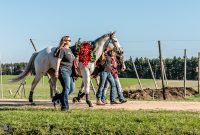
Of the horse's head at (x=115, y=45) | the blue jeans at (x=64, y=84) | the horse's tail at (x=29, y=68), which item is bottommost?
the blue jeans at (x=64, y=84)

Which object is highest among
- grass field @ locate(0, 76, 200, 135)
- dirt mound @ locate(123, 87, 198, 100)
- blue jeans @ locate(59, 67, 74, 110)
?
blue jeans @ locate(59, 67, 74, 110)

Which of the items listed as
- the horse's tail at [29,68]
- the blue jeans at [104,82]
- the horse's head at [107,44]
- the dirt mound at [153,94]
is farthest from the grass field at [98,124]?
the dirt mound at [153,94]

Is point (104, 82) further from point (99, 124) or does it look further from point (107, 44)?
point (99, 124)

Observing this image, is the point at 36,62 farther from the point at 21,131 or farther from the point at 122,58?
the point at 21,131

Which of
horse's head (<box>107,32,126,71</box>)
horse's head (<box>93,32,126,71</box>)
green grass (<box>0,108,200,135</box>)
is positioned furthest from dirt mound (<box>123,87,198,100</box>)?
green grass (<box>0,108,200,135</box>)

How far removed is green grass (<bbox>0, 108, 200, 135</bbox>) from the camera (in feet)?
34.1

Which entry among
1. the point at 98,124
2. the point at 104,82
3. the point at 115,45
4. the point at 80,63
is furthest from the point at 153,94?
the point at 98,124

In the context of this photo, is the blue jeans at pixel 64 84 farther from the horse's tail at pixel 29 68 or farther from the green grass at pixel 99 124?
the horse's tail at pixel 29 68

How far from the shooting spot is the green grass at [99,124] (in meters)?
10.4

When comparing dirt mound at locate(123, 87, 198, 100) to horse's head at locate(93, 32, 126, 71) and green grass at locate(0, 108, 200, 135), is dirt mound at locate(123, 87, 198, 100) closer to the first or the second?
horse's head at locate(93, 32, 126, 71)

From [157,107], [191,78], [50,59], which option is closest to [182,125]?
[157,107]

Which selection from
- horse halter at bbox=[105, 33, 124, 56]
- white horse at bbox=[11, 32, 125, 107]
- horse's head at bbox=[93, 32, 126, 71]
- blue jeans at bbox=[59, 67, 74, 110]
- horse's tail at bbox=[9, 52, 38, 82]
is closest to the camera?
blue jeans at bbox=[59, 67, 74, 110]

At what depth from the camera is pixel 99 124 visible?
35.5 feet

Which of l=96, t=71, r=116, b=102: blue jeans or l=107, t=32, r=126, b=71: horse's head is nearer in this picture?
l=107, t=32, r=126, b=71: horse's head
